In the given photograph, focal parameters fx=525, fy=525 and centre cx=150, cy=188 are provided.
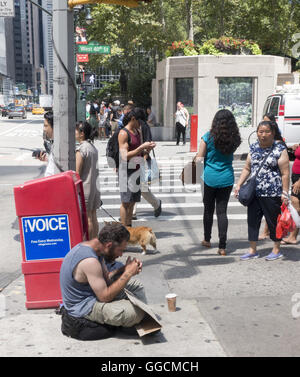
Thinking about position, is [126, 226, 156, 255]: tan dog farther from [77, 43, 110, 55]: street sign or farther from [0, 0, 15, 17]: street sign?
[77, 43, 110, 55]: street sign

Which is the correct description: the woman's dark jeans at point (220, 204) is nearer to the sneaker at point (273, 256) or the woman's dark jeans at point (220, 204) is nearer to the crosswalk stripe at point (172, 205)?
the sneaker at point (273, 256)

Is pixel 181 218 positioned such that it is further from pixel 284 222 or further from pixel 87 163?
pixel 87 163

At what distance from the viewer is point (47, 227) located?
15.7 ft

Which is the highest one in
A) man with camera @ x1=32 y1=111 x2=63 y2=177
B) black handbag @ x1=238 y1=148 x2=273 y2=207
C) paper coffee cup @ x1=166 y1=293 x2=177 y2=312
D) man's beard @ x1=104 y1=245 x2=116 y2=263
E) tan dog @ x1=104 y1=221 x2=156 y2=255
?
man with camera @ x1=32 y1=111 x2=63 y2=177

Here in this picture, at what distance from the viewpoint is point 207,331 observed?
446 cm

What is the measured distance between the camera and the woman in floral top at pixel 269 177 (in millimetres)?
6297

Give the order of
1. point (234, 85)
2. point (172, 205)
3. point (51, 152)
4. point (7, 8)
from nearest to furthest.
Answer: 1. point (51, 152)
2. point (172, 205)
3. point (7, 8)
4. point (234, 85)

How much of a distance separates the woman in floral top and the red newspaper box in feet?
7.85

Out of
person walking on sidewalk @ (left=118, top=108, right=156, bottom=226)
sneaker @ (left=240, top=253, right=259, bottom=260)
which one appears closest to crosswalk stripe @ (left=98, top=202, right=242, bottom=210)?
person walking on sidewalk @ (left=118, top=108, right=156, bottom=226)

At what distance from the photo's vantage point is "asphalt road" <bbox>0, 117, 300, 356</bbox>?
173 inches

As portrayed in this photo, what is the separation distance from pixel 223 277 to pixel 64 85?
2741 millimetres

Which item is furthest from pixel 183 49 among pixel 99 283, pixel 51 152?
pixel 99 283
